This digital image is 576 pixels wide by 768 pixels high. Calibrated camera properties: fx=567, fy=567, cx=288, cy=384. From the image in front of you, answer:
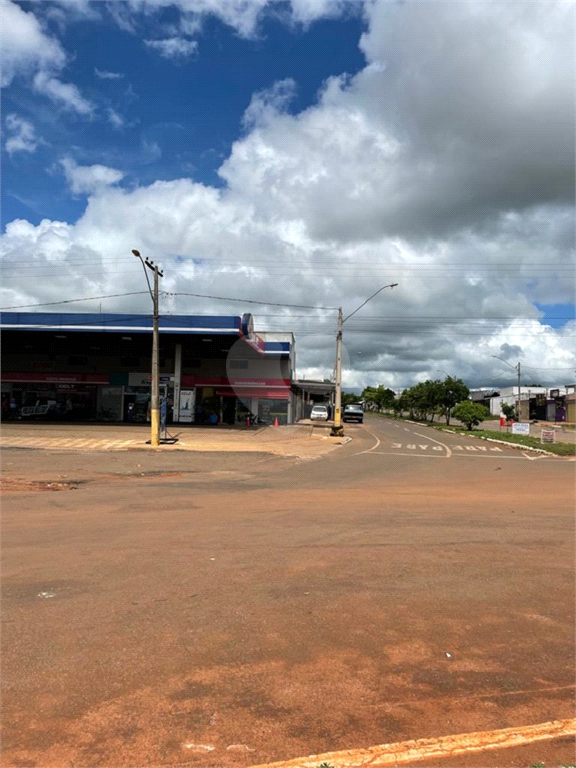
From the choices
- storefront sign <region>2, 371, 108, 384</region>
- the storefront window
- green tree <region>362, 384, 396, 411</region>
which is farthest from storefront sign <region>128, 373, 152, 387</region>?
green tree <region>362, 384, 396, 411</region>

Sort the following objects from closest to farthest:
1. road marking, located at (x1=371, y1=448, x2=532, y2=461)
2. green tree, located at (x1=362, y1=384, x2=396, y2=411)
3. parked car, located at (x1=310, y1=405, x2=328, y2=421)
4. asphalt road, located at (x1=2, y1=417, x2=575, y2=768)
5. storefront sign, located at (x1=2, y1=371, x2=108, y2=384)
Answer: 1. asphalt road, located at (x1=2, y1=417, x2=575, y2=768)
2. road marking, located at (x1=371, y1=448, x2=532, y2=461)
3. storefront sign, located at (x1=2, y1=371, x2=108, y2=384)
4. parked car, located at (x1=310, y1=405, x2=328, y2=421)
5. green tree, located at (x1=362, y1=384, x2=396, y2=411)

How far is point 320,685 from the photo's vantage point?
3746 mm

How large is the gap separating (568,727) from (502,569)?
127 inches

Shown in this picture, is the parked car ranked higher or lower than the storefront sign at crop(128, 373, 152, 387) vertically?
lower

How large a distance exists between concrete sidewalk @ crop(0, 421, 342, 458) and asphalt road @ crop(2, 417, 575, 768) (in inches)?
602

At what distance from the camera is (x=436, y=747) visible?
3.12m

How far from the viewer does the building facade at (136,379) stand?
40312 millimetres

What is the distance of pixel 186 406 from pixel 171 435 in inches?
343

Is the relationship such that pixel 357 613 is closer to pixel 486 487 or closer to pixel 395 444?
pixel 486 487

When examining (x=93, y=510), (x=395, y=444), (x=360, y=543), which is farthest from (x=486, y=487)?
(x=395, y=444)

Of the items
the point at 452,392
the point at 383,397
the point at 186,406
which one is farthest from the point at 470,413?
the point at 383,397

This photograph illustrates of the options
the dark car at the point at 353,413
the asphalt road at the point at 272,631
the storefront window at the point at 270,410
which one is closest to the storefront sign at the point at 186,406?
the storefront window at the point at 270,410

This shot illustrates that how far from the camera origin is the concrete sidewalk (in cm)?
2508

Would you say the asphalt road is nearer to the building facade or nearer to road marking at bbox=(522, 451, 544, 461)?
road marking at bbox=(522, 451, 544, 461)
